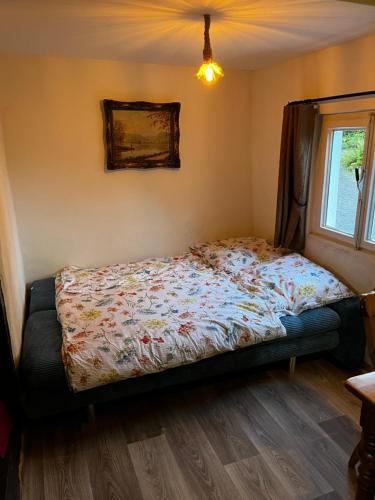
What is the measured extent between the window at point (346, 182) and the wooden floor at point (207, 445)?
1.07 meters

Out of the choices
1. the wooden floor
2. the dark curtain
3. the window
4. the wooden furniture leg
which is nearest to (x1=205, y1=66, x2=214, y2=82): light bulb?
the dark curtain

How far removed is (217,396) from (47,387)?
1039mm

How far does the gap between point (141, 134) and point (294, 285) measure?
182cm

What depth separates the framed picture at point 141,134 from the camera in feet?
10.2

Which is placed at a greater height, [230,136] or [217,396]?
[230,136]

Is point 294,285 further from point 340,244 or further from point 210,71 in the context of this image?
point 210,71

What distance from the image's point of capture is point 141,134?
3215 mm

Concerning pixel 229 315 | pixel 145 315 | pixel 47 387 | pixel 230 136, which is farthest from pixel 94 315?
pixel 230 136

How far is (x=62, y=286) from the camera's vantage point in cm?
286

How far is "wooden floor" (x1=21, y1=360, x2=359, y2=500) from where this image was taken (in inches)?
68.5

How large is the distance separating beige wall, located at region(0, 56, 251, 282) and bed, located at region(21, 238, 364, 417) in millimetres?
375

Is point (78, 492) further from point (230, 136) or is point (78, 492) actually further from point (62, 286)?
point (230, 136)

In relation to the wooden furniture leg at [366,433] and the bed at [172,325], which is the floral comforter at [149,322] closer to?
the bed at [172,325]

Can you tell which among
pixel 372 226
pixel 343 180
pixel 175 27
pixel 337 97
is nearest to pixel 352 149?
pixel 343 180
